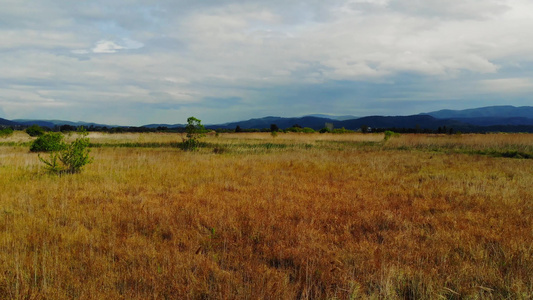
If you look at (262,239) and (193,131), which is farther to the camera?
(193,131)

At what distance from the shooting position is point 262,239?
17.1 feet

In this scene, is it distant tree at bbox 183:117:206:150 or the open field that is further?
distant tree at bbox 183:117:206:150

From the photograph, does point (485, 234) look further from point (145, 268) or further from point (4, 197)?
point (4, 197)

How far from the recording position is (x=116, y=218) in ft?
20.2

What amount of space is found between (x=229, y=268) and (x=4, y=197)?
7.06m

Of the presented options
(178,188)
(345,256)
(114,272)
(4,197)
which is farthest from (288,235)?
(4,197)

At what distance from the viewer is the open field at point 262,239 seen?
364 centimetres

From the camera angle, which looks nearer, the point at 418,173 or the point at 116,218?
the point at 116,218

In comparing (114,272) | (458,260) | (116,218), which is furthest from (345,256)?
(116,218)

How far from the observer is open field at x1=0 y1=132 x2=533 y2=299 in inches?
143

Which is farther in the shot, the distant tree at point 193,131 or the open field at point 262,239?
the distant tree at point 193,131

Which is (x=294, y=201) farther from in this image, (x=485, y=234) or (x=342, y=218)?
(x=485, y=234)

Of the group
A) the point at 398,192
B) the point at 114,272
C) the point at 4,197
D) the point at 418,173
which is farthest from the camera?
the point at 418,173

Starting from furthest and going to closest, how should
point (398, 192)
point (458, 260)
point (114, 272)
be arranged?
point (398, 192) → point (458, 260) → point (114, 272)
